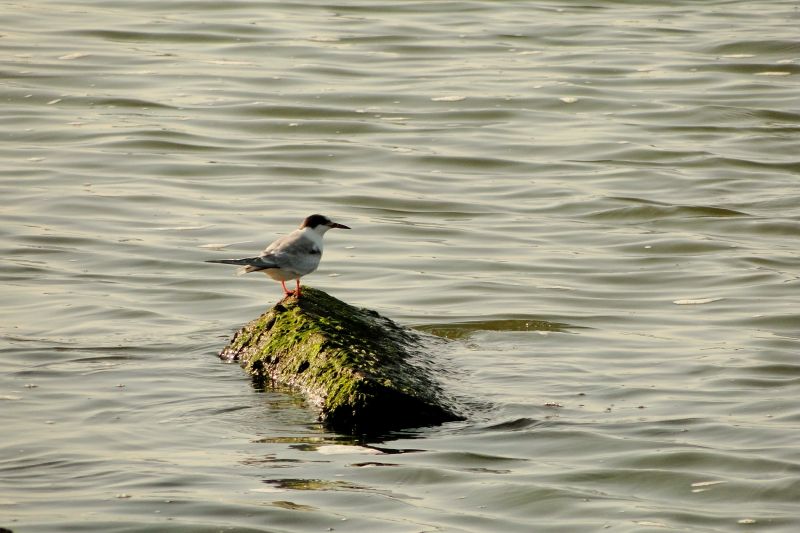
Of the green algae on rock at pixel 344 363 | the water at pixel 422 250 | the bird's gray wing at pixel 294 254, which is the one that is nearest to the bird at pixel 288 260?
the bird's gray wing at pixel 294 254

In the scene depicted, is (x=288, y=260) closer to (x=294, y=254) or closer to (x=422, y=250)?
(x=294, y=254)

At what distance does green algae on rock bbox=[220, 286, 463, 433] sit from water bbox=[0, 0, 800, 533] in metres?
0.16

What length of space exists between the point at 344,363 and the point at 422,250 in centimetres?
463

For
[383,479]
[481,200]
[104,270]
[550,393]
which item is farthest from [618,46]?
[383,479]

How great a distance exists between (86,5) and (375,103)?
22.3 feet

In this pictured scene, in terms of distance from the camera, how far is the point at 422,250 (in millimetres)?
11680

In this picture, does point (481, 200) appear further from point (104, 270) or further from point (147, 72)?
point (147, 72)

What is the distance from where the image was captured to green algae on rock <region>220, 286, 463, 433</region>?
6.95 metres

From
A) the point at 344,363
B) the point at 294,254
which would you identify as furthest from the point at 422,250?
the point at 344,363

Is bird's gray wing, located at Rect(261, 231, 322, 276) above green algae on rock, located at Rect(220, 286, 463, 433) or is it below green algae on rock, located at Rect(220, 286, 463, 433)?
above

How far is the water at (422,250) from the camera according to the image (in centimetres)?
647

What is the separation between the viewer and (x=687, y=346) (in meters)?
9.07

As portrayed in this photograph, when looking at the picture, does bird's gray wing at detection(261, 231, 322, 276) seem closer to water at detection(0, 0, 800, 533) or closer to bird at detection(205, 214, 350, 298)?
bird at detection(205, 214, 350, 298)

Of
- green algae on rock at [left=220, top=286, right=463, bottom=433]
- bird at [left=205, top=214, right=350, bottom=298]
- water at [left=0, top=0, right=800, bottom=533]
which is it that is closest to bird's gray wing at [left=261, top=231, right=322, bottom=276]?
bird at [left=205, top=214, right=350, bottom=298]
